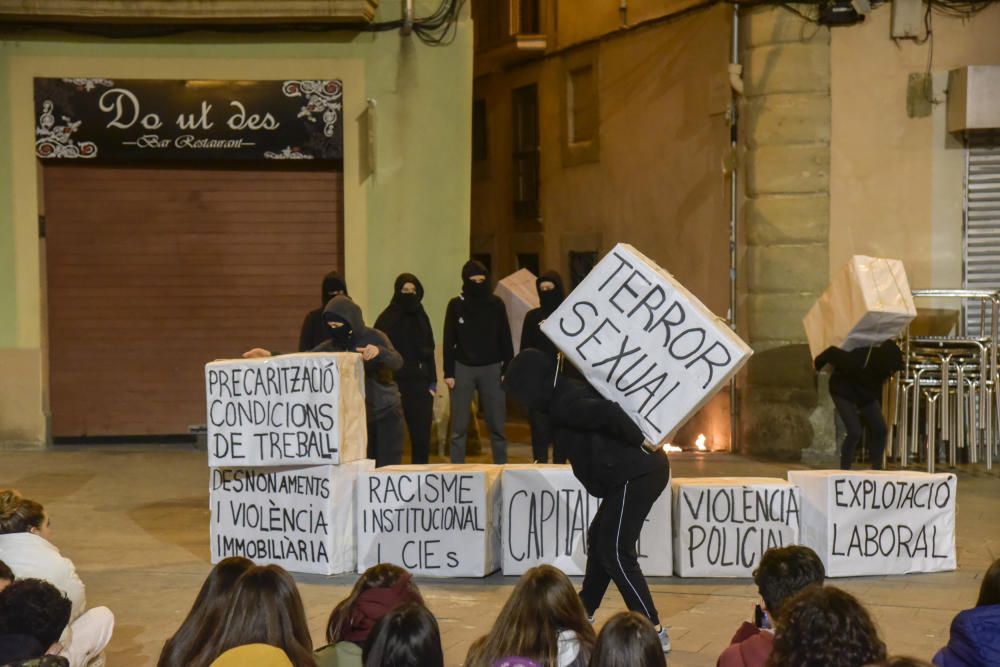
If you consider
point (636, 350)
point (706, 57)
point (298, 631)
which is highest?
point (706, 57)

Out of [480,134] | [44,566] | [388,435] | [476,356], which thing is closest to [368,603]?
[44,566]

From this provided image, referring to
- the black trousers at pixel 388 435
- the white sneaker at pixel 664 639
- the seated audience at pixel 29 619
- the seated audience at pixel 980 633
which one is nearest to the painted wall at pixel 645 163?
the black trousers at pixel 388 435

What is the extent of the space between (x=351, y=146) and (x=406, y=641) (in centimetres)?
1044

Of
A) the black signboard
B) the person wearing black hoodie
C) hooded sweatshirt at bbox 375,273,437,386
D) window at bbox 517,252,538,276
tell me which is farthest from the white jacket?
window at bbox 517,252,538,276

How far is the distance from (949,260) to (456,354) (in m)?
5.20

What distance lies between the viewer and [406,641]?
456 cm

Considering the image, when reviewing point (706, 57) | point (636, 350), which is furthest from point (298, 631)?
point (706, 57)

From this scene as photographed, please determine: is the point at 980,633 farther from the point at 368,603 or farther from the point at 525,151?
the point at 525,151

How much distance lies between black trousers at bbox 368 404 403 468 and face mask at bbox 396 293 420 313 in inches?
80.9

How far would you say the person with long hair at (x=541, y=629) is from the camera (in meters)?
4.95

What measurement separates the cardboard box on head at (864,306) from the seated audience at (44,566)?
7.26m

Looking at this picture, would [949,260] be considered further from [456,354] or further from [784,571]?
[784,571]

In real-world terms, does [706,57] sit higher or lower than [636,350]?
higher

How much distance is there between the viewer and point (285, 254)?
48.6 ft
